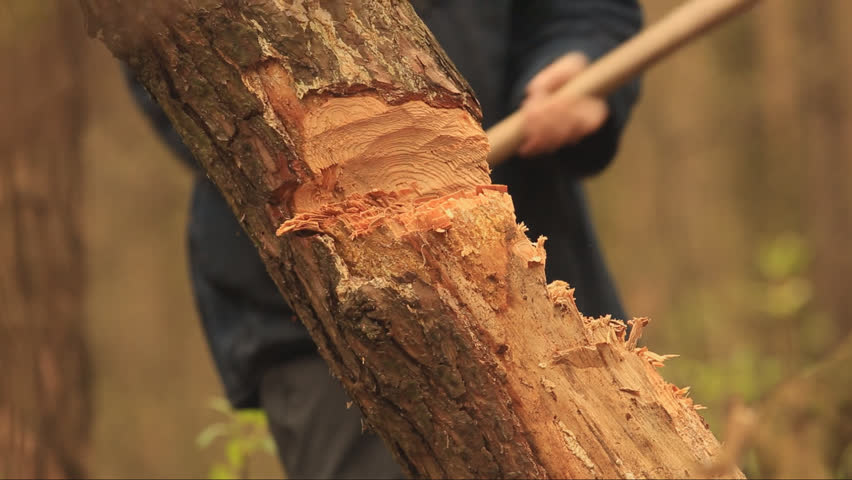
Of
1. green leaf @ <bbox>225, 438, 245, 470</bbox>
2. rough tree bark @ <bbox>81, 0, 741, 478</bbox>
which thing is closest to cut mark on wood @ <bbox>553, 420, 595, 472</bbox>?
rough tree bark @ <bbox>81, 0, 741, 478</bbox>

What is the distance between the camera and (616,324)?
125 centimetres

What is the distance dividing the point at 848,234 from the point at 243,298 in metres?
4.96

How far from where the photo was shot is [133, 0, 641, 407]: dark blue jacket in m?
2.04

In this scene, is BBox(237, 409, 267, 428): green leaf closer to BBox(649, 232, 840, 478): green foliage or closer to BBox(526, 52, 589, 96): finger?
BBox(526, 52, 589, 96): finger

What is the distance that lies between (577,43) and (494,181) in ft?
1.34

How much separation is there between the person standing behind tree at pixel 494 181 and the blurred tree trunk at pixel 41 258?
0.69 metres

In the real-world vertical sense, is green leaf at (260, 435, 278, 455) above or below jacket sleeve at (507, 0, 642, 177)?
below

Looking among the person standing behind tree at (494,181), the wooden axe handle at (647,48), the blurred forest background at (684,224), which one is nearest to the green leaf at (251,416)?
the person standing behind tree at (494,181)

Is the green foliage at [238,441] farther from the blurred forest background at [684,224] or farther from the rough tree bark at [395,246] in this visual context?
the blurred forest background at [684,224]

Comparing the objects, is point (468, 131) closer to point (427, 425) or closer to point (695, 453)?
point (427, 425)

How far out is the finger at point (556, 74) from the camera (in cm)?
202

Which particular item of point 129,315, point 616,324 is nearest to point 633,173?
point 129,315

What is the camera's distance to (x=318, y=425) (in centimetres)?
205

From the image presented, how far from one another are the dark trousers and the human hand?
0.69 m
